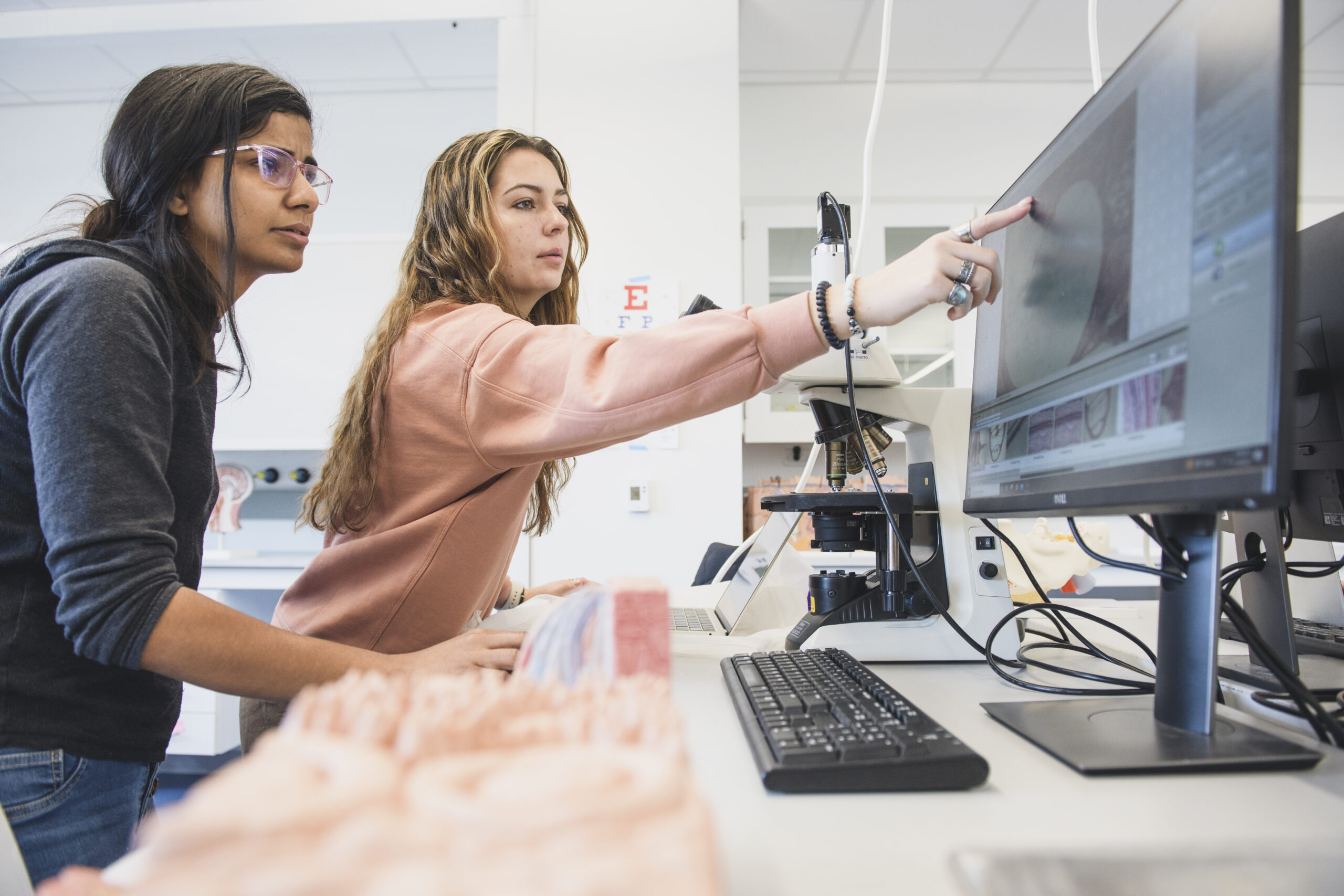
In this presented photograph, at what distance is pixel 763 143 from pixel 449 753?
3.39 m

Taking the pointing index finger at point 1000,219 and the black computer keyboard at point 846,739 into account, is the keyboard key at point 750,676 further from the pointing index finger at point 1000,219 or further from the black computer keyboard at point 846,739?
the pointing index finger at point 1000,219

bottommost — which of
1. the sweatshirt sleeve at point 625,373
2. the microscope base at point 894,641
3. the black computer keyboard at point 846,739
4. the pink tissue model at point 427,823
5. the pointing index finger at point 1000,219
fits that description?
the microscope base at point 894,641

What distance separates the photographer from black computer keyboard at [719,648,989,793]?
421 mm

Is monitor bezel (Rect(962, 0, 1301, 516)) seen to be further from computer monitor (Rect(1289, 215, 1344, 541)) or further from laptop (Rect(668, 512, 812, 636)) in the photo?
laptop (Rect(668, 512, 812, 636))

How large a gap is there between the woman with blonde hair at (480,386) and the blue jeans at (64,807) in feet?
0.53

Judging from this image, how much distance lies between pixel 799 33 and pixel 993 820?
3.07 m

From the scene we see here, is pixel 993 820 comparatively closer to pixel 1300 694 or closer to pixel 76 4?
pixel 1300 694

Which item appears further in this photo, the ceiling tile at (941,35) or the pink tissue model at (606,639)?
the ceiling tile at (941,35)

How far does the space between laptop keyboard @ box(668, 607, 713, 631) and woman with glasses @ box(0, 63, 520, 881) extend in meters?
Answer: 0.36

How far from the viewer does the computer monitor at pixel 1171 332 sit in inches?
14.4

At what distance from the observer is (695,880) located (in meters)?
0.16

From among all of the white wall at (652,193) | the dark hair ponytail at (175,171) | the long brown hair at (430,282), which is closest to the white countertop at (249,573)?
the white wall at (652,193)

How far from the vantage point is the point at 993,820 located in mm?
388

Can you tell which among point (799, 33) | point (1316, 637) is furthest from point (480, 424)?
point (799, 33)
